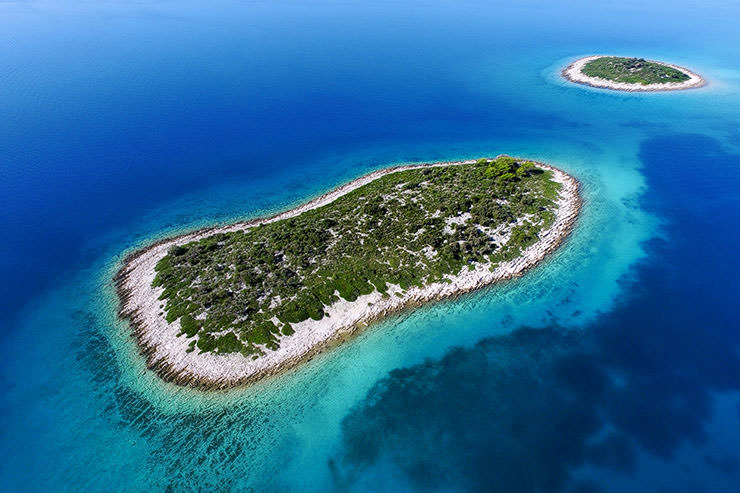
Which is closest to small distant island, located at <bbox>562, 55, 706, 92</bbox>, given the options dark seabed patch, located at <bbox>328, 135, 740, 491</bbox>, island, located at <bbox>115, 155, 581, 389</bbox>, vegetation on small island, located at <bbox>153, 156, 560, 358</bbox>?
island, located at <bbox>115, 155, 581, 389</bbox>

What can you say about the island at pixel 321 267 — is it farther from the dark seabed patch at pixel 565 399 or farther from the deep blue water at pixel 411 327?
the dark seabed patch at pixel 565 399

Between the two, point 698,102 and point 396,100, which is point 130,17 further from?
point 698,102

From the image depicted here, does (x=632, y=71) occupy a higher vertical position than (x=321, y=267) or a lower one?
higher

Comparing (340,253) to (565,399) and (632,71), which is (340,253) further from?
(632,71)

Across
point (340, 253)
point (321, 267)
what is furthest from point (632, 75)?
point (321, 267)

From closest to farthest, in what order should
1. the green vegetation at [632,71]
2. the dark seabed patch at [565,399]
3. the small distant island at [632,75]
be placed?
the dark seabed patch at [565,399] → the small distant island at [632,75] → the green vegetation at [632,71]

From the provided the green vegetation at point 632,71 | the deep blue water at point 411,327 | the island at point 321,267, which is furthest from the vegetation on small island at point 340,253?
the green vegetation at point 632,71
